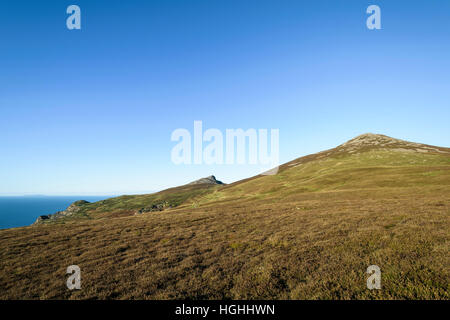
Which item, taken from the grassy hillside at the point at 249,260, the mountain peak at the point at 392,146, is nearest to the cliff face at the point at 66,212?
the grassy hillside at the point at 249,260

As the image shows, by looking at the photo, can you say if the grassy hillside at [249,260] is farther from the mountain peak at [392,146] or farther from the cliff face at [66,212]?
the cliff face at [66,212]

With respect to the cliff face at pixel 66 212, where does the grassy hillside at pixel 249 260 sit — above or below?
above

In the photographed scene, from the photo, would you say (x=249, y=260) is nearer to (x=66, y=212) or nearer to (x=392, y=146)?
(x=392, y=146)

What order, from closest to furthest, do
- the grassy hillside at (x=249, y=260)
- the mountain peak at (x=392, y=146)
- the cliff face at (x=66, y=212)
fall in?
the grassy hillside at (x=249, y=260) → the mountain peak at (x=392, y=146) → the cliff face at (x=66, y=212)

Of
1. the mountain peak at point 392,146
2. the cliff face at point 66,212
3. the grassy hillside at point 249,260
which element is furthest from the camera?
the cliff face at point 66,212

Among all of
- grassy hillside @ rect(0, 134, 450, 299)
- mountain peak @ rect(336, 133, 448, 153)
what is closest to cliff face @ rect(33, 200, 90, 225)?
grassy hillside @ rect(0, 134, 450, 299)

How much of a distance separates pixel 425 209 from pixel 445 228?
8.99m

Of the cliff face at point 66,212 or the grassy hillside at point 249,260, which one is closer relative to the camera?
the grassy hillside at point 249,260

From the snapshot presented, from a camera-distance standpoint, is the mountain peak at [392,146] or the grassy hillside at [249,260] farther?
the mountain peak at [392,146]

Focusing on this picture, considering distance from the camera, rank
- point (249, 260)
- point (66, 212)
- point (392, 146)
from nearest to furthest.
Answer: point (249, 260) → point (392, 146) → point (66, 212)

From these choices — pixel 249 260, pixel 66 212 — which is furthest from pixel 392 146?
pixel 66 212

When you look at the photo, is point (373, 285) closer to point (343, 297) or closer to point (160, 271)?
point (343, 297)

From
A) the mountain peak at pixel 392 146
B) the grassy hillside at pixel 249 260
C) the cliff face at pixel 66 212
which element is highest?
the mountain peak at pixel 392 146

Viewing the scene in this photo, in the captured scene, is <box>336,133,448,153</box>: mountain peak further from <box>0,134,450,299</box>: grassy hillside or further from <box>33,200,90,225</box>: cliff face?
<box>33,200,90,225</box>: cliff face
